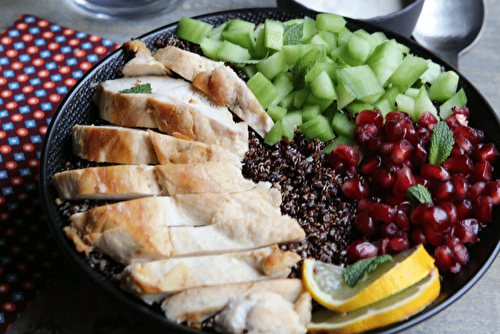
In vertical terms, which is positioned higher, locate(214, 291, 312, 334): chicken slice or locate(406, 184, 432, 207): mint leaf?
locate(406, 184, 432, 207): mint leaf

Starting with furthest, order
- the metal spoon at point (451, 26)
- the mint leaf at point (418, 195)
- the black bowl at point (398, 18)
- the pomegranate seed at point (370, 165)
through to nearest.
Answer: the metal spoon at point (451, 26) → the black bowl at point (398, 18) → the pomegranate seed at point (370, 165) → the mint leaf at point (418, 195)

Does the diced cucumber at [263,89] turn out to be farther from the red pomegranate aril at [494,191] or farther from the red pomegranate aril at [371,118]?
the red pomegranate aril at [494,191]

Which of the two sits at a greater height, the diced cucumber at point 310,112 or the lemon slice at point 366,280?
the diced cucumber at point 310,112

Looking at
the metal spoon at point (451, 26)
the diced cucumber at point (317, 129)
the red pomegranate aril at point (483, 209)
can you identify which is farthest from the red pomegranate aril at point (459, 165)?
the metal spoon at point (451, 26)

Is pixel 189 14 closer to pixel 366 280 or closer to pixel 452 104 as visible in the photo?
pixel 452 104

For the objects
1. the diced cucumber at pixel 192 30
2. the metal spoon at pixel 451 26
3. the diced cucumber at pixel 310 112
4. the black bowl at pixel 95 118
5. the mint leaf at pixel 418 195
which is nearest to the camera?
the black bowl at pixel 95 118

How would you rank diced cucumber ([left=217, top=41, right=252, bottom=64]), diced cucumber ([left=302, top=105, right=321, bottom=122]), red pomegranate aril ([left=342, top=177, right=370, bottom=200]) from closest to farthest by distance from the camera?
1. red pomegranate aril ([left=342, top=177, right=370, bottom=200])
2. diced cucumber ([left=302, top=105, right=321, bottom=122])
3. diced cucumber ([left=217, top=41, right=252, bottom=64])

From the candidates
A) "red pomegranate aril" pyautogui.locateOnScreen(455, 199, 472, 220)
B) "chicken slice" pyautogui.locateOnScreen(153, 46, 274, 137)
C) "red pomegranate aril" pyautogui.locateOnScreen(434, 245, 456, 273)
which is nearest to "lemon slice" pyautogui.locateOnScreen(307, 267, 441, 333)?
"red pomegranate aril" pyautogui.locateOnScreen(434, 245, 456, 273)

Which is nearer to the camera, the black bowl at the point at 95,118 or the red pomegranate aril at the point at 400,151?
the black bowl at the point at 95,118

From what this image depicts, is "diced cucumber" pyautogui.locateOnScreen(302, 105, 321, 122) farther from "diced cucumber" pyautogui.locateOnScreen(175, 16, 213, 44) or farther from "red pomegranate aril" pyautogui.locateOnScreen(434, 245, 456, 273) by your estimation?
"red pomegranate aril" pyautogui.locateOnScreen(434, 245, 456, 273)
